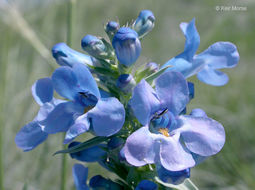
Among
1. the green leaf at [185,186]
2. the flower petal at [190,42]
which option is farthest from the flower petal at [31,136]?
the flower petal at [190,42]

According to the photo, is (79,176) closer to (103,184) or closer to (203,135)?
(103,184)

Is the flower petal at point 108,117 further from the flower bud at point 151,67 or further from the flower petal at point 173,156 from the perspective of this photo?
the flower bud at point 151,67

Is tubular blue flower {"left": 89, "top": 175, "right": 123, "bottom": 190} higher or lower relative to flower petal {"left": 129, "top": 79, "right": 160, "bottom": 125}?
lower

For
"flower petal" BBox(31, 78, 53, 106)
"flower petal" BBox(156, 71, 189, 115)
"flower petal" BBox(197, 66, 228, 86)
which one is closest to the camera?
"flower petal" BBox(156, 71, 189, 115)

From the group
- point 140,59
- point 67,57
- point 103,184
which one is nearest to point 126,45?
point 67,57

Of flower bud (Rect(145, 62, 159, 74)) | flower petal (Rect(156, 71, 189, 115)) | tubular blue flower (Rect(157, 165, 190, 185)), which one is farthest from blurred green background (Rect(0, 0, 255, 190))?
tubular blue flower (Rect(157, 165, 190, 185))

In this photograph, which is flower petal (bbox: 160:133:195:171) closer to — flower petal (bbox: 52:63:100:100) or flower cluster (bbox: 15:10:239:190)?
flower cluster (bbox: 15:10:239:190)

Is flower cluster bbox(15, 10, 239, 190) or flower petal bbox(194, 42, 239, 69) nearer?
flower cluster bbox(15, 10, 239, 190)
